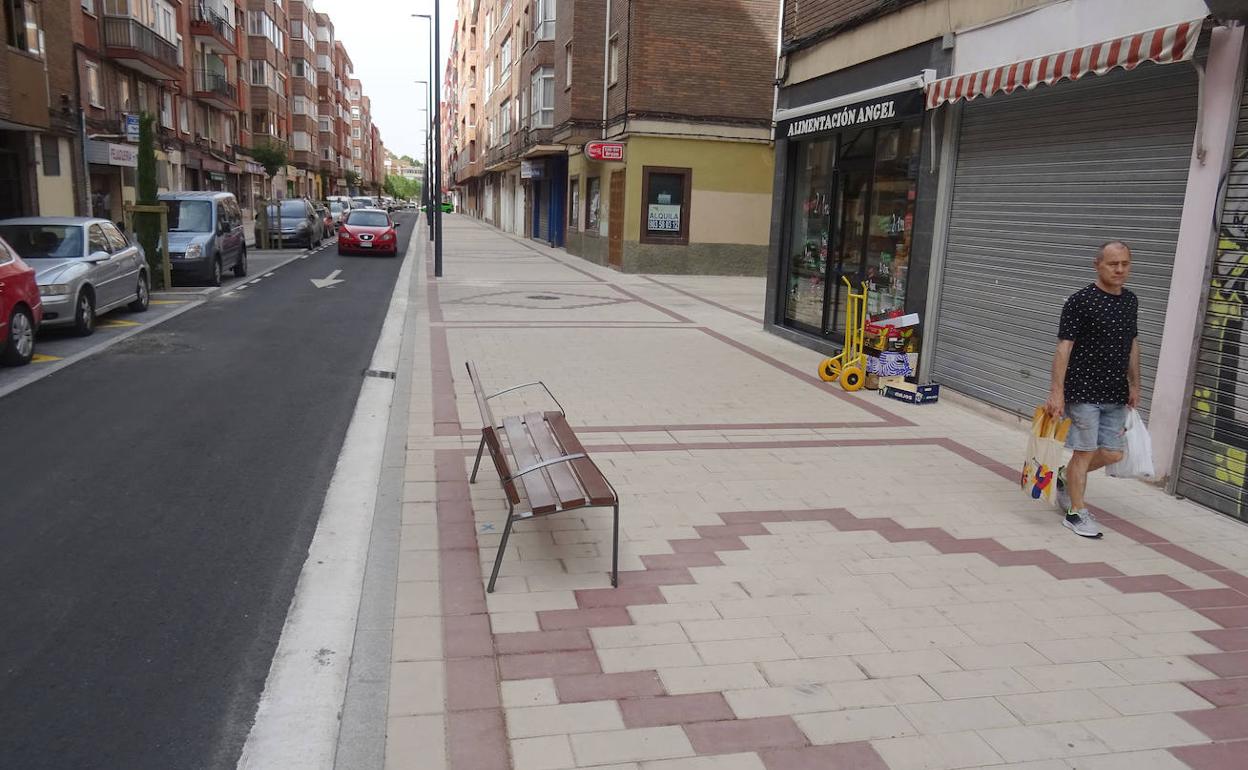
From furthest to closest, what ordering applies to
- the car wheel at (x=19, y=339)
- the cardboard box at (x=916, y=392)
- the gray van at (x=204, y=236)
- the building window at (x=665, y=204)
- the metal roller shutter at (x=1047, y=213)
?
the building window at (x=665, y=204), the gray van at (x=204, y=236), the car wheel at (x=19, y=339), the cardboard box at (x=916, y=392), the metal roller shutter at (x=1047, y=213)

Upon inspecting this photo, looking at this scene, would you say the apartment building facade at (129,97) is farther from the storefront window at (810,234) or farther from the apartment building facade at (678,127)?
the storefront window at (810,234)

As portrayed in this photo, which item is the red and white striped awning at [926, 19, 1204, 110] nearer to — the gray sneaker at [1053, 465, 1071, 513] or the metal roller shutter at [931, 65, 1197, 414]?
the metal roller shutter at [931, 65, 1197, 414]

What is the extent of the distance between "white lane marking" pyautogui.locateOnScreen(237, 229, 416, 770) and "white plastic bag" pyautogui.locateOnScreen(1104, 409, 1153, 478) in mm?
4268

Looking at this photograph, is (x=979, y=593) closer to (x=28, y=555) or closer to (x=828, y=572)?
(x=828, y=572)

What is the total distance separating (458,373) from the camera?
989 centimetres

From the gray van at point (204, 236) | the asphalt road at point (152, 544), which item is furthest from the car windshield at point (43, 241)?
the gray van at point (204, 236)

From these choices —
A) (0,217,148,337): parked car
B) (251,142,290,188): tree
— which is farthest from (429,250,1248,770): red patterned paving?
(251,142,290,188): tree

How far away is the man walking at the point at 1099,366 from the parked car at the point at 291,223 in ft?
97.7

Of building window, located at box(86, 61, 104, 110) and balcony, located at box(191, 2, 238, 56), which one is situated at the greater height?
balcony, located at box(191, 2, 238, 56)

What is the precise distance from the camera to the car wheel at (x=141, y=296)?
47.4 ft

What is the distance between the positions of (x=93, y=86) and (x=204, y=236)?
1423 centimetres

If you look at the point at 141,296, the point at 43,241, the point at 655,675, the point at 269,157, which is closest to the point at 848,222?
the point at 655,675

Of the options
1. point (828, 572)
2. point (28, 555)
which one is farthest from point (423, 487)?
point (828, 572)

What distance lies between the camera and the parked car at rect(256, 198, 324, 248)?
104ft
